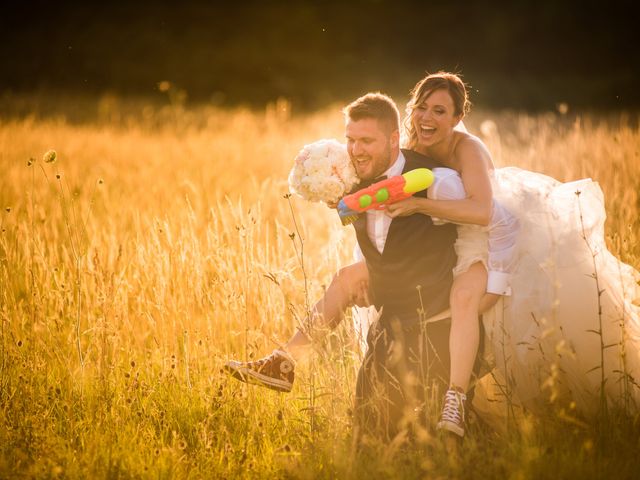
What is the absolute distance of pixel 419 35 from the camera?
35344mm

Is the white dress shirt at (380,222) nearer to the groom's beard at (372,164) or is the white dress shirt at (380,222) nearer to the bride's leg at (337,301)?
the groom's beard at (372,164)

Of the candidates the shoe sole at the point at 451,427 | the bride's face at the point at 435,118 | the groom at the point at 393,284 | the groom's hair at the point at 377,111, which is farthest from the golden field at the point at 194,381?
the bride's face at the point at 435,118

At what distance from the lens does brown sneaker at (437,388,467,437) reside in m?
3.58

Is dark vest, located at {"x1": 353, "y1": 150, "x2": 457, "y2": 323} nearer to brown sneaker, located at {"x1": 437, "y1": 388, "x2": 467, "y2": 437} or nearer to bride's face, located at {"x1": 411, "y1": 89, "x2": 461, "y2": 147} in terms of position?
bride's face, located at {"x1": 411, "y1": 89, "x2": 461, "y2": 147}

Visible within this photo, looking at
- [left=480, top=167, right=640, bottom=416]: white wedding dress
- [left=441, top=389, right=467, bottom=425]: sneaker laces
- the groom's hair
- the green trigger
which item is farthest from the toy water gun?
[left=441, top=389, right=467, bottom=425]: sneaker laces

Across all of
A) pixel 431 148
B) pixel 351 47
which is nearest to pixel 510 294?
pixel 431 148

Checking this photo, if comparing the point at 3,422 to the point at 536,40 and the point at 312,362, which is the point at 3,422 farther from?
the point at 536,40

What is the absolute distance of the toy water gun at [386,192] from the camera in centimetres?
370

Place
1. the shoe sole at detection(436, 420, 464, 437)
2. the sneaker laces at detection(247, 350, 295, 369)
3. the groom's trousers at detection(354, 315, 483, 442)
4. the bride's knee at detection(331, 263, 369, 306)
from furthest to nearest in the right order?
the bride's knee at detection(331, 263, 369, 306) < the sneaker laces at detection(247, 350, 295, 369) < the groom's trousers at detection(354, 315, 483, 442) < the shoe sole at detection(436, 420, 464, 437)

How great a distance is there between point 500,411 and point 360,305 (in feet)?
3.00

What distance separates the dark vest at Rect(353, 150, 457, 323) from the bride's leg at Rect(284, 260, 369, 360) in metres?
0.18

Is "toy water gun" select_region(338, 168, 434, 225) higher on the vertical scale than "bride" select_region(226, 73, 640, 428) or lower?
higher

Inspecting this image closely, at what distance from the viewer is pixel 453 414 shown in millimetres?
3609

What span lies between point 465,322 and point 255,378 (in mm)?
1081
